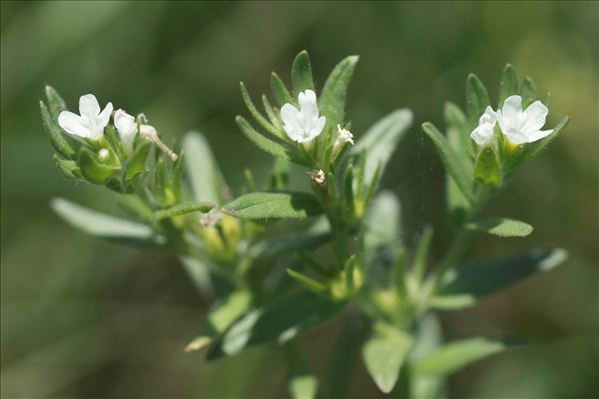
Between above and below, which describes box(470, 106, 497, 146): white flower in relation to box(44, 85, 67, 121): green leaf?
below

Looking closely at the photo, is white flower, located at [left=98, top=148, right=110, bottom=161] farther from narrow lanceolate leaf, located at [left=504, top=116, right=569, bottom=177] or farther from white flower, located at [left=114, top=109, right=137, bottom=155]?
narrow lanceolate leaf, located at [left=504, top=116, right=569, bottom=177]

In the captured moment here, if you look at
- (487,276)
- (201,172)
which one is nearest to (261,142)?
(201,172)

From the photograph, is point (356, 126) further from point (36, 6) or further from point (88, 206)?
point (36, 6)

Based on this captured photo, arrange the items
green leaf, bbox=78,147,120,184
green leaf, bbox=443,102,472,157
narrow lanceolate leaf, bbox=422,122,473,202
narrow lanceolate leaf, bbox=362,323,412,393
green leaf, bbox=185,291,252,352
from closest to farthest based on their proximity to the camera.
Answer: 1. green leaf, bbox=78,147,120,184
2. narrow lanceolate leaf, bbox=422,122,473,202
3. narrow lanceolate leaf, bbox=362,323,412,393
4. green leaf, bbox=185,291,252,352
5. green leaf, bbox=443,102,472,157

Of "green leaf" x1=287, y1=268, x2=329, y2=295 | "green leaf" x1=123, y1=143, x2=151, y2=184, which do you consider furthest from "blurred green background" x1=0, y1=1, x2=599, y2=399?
"green leaf" x1=123, y1=143, x2=151, y2=184

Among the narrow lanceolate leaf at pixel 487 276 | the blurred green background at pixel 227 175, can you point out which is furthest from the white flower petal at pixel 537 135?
the blurred green background at pixel 227 175

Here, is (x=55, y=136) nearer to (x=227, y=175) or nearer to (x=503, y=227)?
(x=503, y=227)
